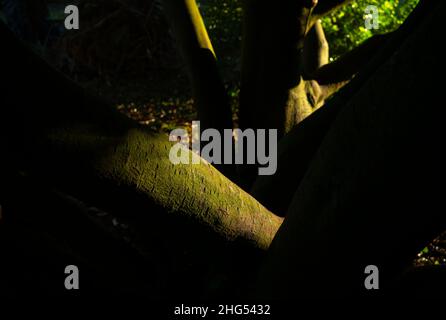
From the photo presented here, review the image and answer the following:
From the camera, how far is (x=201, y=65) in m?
2.90

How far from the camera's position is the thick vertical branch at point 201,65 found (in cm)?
290

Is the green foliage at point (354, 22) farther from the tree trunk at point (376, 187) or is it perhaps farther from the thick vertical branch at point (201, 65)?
the tree trunk at point (376, 187)

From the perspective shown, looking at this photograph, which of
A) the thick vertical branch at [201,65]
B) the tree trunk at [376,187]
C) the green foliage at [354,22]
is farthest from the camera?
the green foliage at [354,22]

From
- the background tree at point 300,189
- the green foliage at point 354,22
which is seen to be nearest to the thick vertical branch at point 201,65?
the background tree at point 300,189

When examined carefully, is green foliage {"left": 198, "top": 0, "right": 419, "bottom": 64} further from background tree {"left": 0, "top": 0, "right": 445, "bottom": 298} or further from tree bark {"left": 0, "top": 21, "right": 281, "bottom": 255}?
tree bark {"left": 0, "top": 21, "right": 281, "bottom": 255}

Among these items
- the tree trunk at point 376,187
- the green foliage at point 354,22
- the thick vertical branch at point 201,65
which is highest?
the green foliage at point 354,22

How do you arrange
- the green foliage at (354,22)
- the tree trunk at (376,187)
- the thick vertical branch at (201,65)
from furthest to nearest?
1. the green foliage at (354,22)
2. the thick vertical branch at (201,65)
3. the tree trunk at (376,187)

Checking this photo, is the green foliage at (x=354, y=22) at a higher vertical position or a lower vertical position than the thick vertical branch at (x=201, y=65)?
higher

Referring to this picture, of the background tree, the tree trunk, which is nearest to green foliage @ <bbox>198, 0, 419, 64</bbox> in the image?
the background tree

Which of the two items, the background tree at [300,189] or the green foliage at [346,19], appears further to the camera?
the green foliage at [346,19]

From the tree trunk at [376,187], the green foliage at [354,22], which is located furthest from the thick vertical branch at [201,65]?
the green foliage at [354,22]

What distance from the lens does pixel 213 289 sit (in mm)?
2066

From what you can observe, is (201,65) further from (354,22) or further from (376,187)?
(354,22)

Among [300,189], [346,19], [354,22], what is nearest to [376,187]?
[300,189]
